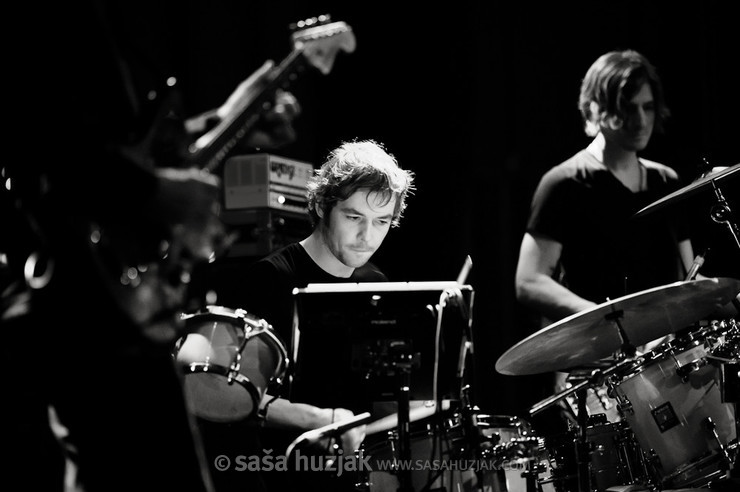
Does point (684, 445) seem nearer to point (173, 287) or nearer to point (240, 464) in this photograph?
point (240, 464)

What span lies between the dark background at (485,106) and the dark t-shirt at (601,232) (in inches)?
40.9

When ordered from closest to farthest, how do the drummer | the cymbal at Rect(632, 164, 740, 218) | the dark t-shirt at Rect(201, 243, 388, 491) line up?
the dark t-shirt at Rect(201, 243, 388, 491)
the cymbal at Rect(632, 164, 740, 218)
the drummer

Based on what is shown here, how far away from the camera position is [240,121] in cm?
203

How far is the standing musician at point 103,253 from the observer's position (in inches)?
68.9

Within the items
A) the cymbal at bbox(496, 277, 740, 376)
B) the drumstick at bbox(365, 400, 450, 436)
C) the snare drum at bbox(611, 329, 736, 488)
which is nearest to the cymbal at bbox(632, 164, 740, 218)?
the cymbal at bbox(496, 277, 740, 376)

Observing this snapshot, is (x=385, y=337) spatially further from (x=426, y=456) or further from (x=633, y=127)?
(x=633, y=127)

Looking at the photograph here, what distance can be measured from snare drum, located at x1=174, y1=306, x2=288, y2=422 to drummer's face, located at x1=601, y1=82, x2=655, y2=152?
222 cm

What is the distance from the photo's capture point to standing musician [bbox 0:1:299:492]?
1751mm

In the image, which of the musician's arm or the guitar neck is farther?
the musician's arm

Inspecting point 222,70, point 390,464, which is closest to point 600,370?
point 390,464

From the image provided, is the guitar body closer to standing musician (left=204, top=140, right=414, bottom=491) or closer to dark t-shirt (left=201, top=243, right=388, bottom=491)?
dark t-shirt (left=201, top=243, right=388, bottom=491)

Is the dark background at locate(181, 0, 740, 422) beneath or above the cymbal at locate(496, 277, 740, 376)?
above

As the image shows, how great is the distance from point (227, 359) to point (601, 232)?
A: 6.80 feet

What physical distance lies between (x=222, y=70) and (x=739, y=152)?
3100mm
